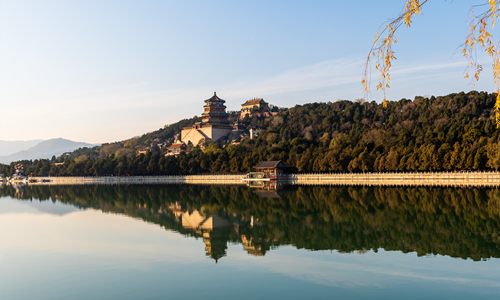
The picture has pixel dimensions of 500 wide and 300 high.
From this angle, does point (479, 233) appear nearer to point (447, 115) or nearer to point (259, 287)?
point (259, 287)

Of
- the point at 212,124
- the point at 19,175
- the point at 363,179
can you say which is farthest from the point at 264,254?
the point at 19,175

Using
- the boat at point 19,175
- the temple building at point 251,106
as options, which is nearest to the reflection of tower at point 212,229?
the boat at point 19,175

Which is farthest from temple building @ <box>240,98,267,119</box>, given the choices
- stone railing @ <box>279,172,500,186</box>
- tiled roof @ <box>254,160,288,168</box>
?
stone railing @ <box>279,172,500,186</box>

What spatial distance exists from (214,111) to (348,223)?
86655 millimetres

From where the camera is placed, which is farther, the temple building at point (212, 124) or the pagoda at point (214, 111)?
the pagoda at point (214, 111)

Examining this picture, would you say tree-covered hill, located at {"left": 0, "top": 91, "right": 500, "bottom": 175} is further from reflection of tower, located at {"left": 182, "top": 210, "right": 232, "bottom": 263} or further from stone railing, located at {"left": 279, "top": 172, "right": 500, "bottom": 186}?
reflection of tower, located at {"left": 182, "top": 210, "right": 232, "bottom": 263}

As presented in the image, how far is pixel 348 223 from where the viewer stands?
803 inches

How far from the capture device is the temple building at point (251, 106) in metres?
124

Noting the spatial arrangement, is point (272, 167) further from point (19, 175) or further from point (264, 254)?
point (19, 175)

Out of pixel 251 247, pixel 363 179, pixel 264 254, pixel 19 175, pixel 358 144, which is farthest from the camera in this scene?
pixel 19 175

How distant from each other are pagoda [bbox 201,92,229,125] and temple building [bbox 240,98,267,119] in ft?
52.3

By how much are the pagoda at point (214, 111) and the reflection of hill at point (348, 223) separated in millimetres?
73437

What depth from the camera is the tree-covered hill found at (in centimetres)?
4897

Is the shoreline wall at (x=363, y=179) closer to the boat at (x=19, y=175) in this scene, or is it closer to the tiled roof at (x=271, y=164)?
the tiled roof at (x=271, y=164)
